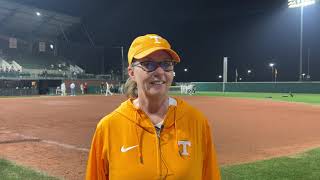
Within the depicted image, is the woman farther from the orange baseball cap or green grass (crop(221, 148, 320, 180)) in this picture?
green grass (crop(221, 148, 320, 180))

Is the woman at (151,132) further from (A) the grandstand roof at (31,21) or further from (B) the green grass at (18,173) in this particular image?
(A) the grandstand roof at (31,21)

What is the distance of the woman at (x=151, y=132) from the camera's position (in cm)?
248

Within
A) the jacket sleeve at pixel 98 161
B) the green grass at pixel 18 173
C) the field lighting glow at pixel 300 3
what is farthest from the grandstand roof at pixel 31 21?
the jacket sleeve at pixel 98 161

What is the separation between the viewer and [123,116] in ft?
8.61

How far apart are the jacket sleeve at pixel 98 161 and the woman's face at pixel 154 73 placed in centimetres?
40

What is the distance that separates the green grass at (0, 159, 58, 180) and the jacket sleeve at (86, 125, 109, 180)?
4801 mm

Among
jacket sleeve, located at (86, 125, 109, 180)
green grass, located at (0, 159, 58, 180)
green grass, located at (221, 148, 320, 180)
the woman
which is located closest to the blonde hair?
the woman

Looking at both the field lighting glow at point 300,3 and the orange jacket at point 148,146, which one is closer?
the orange jacket at point 148,146

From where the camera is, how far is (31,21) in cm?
6078

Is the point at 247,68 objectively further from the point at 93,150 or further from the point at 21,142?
the point at 93,150

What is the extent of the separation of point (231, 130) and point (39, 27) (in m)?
54.3

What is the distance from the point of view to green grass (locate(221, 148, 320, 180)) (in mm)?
7094

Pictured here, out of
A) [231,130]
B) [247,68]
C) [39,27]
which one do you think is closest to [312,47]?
[247,68]

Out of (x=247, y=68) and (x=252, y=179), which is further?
(x=247, y=68)
